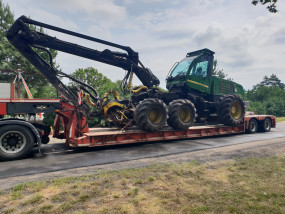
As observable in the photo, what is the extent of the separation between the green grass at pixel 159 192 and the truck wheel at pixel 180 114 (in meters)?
4.13

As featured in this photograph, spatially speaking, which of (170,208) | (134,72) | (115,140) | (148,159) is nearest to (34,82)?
(134,72)

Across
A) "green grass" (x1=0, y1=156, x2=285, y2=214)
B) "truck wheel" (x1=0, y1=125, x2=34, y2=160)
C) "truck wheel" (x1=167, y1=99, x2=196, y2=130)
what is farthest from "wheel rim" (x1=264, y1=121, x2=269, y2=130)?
"truck wheel" (x1=0, y1=125, x2=34, y2=160)

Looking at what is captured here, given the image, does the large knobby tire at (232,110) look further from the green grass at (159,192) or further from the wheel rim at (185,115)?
the green grass at (159,192)

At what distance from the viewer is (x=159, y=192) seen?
3.69 metres

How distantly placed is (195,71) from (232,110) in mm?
2906

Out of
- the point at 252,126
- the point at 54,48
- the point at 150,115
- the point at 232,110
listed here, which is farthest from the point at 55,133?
the point at 252,126

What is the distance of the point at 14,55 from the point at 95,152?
1584 cm

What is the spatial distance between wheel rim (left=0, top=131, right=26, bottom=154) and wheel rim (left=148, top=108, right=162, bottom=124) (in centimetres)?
443

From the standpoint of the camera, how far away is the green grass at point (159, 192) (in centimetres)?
314

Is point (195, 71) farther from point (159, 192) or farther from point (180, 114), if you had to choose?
point (159, 192)

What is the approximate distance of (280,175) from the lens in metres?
4.54

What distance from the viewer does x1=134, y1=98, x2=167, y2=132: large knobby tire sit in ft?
26.8

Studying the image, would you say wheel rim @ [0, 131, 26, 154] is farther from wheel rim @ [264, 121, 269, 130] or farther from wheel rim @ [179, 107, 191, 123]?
wheel rim @ [264, 121, 269, 130]

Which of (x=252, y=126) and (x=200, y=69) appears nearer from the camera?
(x=200, y=69)
